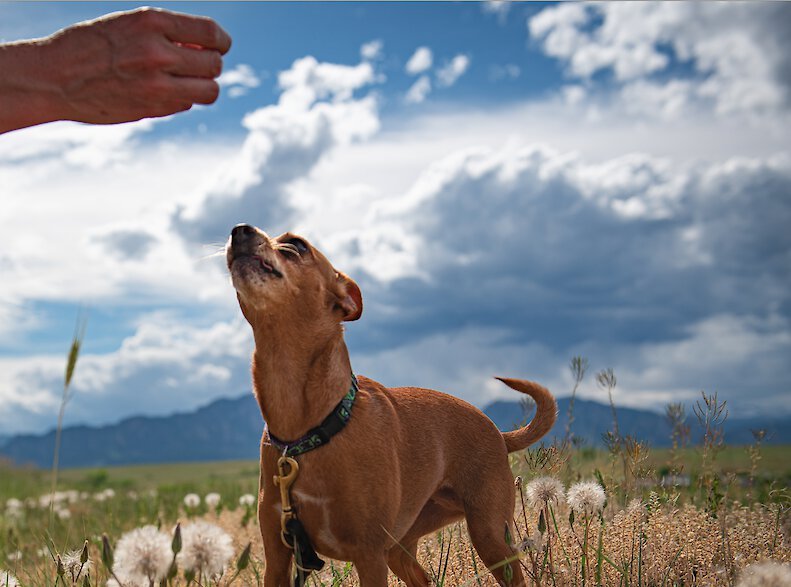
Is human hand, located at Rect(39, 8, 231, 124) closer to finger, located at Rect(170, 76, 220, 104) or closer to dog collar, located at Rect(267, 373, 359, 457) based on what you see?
finger, located at Rect(170, 76, 220, 104)

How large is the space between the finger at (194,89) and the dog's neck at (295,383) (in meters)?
Answer: 1.59

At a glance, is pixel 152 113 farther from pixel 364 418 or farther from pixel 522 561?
pixel 522 561

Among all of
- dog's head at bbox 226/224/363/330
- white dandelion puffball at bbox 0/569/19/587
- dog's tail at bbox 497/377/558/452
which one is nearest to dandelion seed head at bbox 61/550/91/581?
white dandelion puffball at bbox 0/569/19/587

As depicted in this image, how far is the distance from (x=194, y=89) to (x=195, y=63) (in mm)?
91

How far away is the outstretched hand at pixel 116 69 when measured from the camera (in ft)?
8.87

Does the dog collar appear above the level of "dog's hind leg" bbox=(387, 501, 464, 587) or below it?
above

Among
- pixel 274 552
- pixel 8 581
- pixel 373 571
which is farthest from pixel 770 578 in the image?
pixel 8 581

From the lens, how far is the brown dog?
12.9 feet

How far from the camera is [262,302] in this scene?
4.02 m

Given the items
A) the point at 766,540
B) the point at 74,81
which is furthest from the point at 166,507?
the point at 74,81

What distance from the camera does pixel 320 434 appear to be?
13.1 feet

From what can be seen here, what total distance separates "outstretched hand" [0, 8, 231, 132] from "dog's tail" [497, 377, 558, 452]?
3.26 meters

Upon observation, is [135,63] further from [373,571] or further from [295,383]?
[373,571]

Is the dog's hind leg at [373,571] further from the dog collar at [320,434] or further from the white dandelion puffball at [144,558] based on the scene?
the white dandelion puffball at [144,558]
